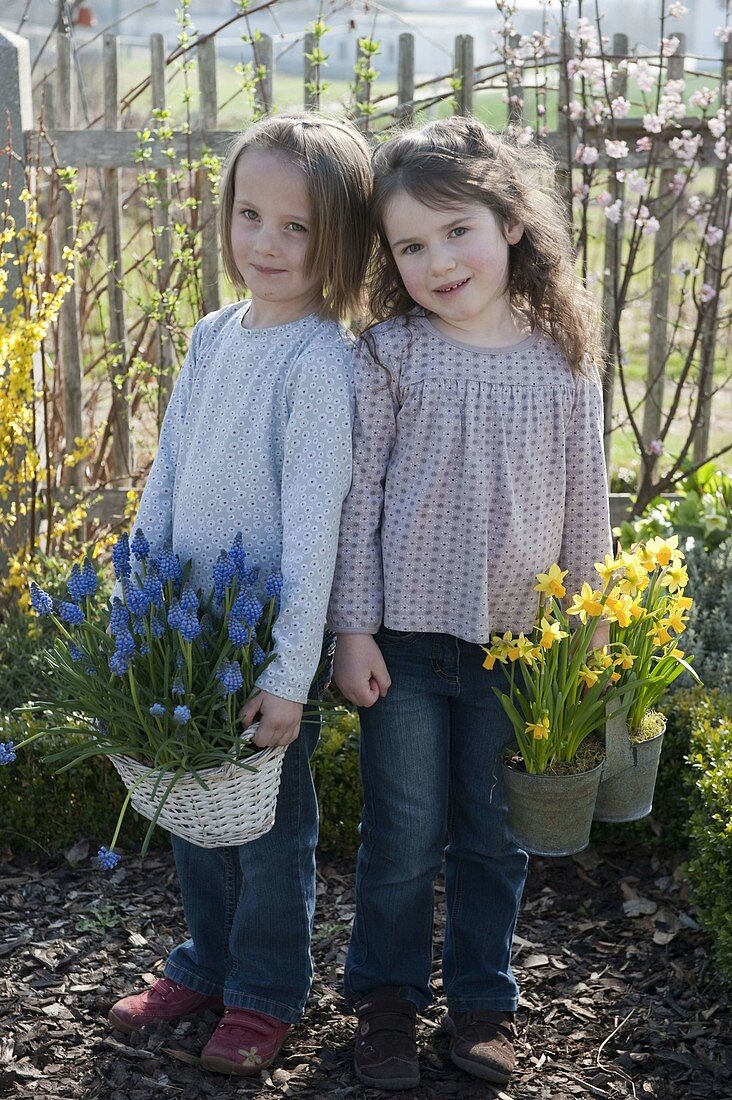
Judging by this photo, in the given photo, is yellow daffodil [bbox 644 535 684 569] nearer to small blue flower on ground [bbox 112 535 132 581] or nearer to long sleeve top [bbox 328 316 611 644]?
long sleeve top [bbox 328 316 611 644]

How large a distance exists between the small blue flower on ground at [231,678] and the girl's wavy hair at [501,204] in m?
0.69

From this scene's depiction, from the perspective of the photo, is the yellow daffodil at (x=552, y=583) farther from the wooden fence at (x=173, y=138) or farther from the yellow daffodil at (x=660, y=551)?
the wooden fence at (x=173, y=138)

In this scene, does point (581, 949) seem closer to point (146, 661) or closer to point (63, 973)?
point (63, 973)

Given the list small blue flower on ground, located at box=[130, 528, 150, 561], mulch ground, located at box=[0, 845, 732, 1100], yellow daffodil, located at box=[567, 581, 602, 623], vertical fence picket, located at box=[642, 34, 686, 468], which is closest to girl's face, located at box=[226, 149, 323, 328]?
small blue flower on ground, located at box=[130, 528, 150, 561]

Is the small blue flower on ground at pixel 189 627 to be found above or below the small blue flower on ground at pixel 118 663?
above

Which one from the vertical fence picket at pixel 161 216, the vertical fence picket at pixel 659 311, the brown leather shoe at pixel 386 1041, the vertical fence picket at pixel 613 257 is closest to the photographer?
the brown leather shoe at pixel 386 1041

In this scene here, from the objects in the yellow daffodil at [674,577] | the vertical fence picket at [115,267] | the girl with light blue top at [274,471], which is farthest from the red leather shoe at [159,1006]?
the vertical fence picket at [115,267]

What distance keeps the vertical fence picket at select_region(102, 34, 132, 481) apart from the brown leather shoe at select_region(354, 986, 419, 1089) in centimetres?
247

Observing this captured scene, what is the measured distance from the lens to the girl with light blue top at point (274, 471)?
1.92 meters

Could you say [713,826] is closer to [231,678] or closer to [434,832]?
[434,832]

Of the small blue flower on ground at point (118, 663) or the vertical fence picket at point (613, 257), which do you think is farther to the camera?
the vertical fence picket at point (613, 257)

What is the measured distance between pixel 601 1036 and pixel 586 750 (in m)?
0.68

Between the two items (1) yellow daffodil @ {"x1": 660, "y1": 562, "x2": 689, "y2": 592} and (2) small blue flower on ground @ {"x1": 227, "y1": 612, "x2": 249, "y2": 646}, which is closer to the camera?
(2) small blue flower on ground @ {"x1": 227, "y1": 612, "x2": 249, "y2": 646}

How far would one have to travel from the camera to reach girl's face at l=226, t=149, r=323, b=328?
6.32ft
